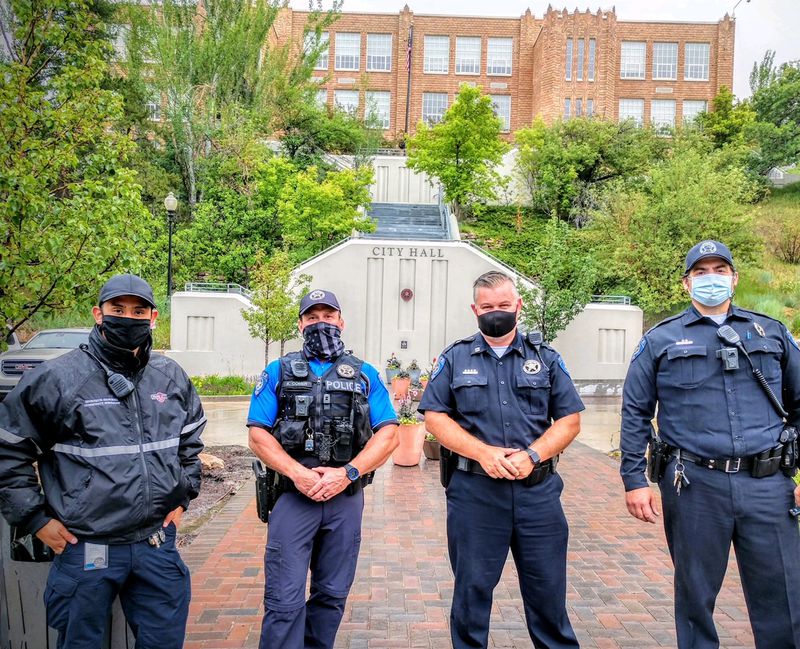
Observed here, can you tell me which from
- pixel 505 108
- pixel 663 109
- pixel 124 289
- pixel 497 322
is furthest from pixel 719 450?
pixel 663 109

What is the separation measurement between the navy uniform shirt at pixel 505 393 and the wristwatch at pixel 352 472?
533 mm

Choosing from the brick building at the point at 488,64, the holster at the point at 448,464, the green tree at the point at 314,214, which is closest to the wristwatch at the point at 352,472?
the holster at the point at 448,464

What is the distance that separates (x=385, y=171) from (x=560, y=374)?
3391 centimetres

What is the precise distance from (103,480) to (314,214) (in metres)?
23.6

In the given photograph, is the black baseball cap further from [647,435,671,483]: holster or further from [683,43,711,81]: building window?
[683,43,711,81]: building window

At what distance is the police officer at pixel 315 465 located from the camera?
323cm

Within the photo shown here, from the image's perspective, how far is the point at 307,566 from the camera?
331 cm

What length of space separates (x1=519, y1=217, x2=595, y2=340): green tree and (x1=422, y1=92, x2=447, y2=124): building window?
24944 mm

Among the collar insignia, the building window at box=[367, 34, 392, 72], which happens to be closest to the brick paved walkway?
the collar insignia

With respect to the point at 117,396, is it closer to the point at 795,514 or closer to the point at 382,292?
the point at 795,514

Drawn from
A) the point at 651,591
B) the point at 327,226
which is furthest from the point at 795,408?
the point at 327,226

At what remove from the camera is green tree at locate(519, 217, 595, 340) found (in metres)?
20.2

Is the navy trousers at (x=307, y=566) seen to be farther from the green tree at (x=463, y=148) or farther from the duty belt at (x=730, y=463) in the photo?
the green tree at (x=463, y=148)

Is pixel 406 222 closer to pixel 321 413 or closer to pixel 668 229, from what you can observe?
pixel 668 229
